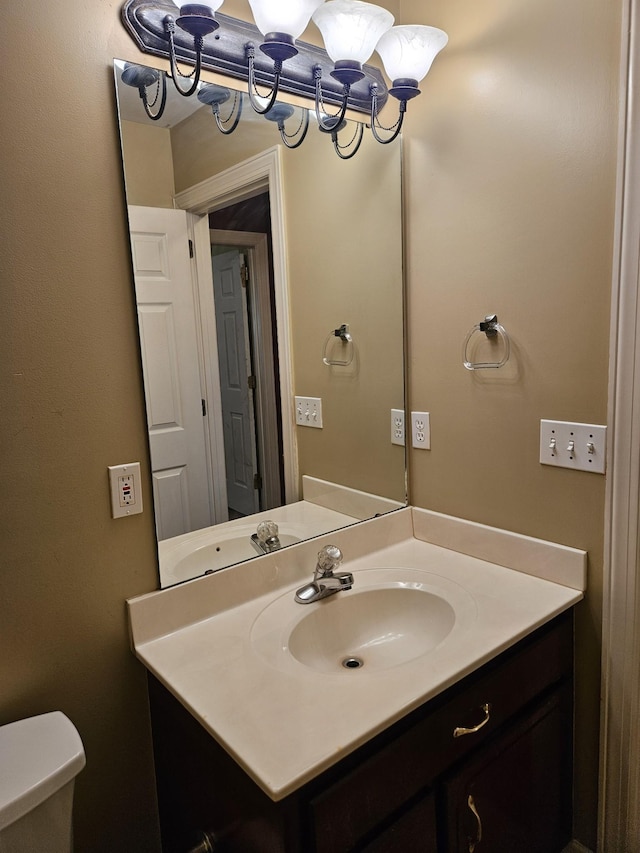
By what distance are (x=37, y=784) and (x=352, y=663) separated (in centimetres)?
67

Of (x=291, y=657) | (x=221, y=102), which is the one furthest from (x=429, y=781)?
(x=221, y=102)

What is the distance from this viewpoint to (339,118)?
4.85 ft

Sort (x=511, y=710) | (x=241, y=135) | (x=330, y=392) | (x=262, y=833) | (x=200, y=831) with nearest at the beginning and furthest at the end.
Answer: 1. (x=262, y=833)
2. (x=200, y=831)
3. (x=511, y=710)
4. (x=241, y=135)
5. (x=330, y=392)

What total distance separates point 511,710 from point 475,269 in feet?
3.48

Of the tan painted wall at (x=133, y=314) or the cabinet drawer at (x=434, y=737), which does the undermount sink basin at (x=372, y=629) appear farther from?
the tan painted wall at (x=133, y=314)

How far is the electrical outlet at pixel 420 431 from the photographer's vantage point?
172cm

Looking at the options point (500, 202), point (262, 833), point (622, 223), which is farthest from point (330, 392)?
point (262, 833)

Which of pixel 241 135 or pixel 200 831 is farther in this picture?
pixel 241 135

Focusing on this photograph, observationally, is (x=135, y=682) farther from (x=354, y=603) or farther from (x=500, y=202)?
(x=500, y=202)

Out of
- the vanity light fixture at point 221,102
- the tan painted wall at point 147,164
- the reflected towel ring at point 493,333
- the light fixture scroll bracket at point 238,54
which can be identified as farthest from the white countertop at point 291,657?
the light fixture scroll bracket at point 238,54

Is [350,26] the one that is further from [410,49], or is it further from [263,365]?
[263,365]

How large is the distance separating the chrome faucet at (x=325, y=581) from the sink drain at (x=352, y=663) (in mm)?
155

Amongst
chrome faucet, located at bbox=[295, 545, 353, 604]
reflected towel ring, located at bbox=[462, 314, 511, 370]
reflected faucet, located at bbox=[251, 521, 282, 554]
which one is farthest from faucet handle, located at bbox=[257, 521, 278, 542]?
reflected towel ring, located at bbox=[462, 314, 511, 370]

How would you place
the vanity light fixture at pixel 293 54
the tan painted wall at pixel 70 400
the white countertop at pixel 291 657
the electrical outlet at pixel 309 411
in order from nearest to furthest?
the white countertop at pixel 291 657 < the tan painted wall at pixel 70 400 < the vanity light fixture at pixel 293 54 < the electrical outlet at pixel 309 411
